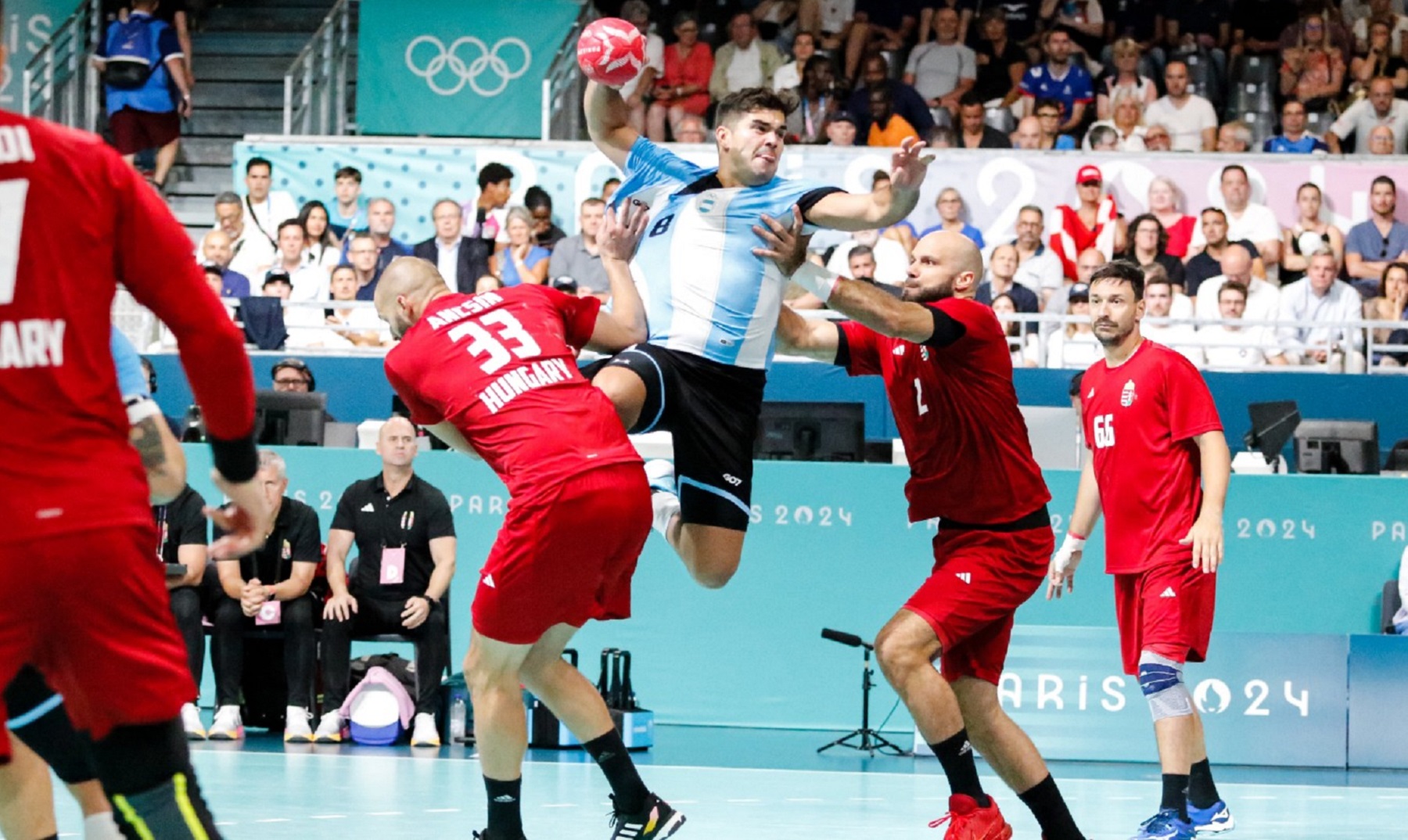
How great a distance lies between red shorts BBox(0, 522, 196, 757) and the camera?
10.7 feet

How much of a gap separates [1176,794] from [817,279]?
2416 millimetres

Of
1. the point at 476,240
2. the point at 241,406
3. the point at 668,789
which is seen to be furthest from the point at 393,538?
the point at 241,406

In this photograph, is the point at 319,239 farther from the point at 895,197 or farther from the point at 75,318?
the point at 75,318

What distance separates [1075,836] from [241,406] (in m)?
3.78

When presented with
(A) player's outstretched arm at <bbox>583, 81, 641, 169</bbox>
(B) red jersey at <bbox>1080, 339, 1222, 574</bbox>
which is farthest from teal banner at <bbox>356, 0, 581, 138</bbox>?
(B) red jersey at <bbox>1080, 339, 1222, 574</bbox>

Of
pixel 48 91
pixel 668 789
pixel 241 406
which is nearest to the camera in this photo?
pixel 241 406

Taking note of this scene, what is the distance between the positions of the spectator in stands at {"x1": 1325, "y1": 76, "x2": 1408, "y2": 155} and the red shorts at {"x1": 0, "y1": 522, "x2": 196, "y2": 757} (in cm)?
1376

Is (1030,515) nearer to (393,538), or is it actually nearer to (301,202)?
(393,538)

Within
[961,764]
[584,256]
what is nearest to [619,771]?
[961,764]

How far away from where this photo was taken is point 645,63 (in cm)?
1628

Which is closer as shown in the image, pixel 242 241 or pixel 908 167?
pixel 908 167

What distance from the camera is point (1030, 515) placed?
21.5 ft

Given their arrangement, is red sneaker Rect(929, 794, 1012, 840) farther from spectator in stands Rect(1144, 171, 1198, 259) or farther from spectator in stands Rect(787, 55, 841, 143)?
spectator in stands Rect(787, 55, 841, 143)

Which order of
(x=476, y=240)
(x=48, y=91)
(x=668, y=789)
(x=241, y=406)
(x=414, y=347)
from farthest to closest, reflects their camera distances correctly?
(x=48, y=91), (x=476, y=240), (x=668, y=789), (x=414, y=347), (x=241, y=406)
